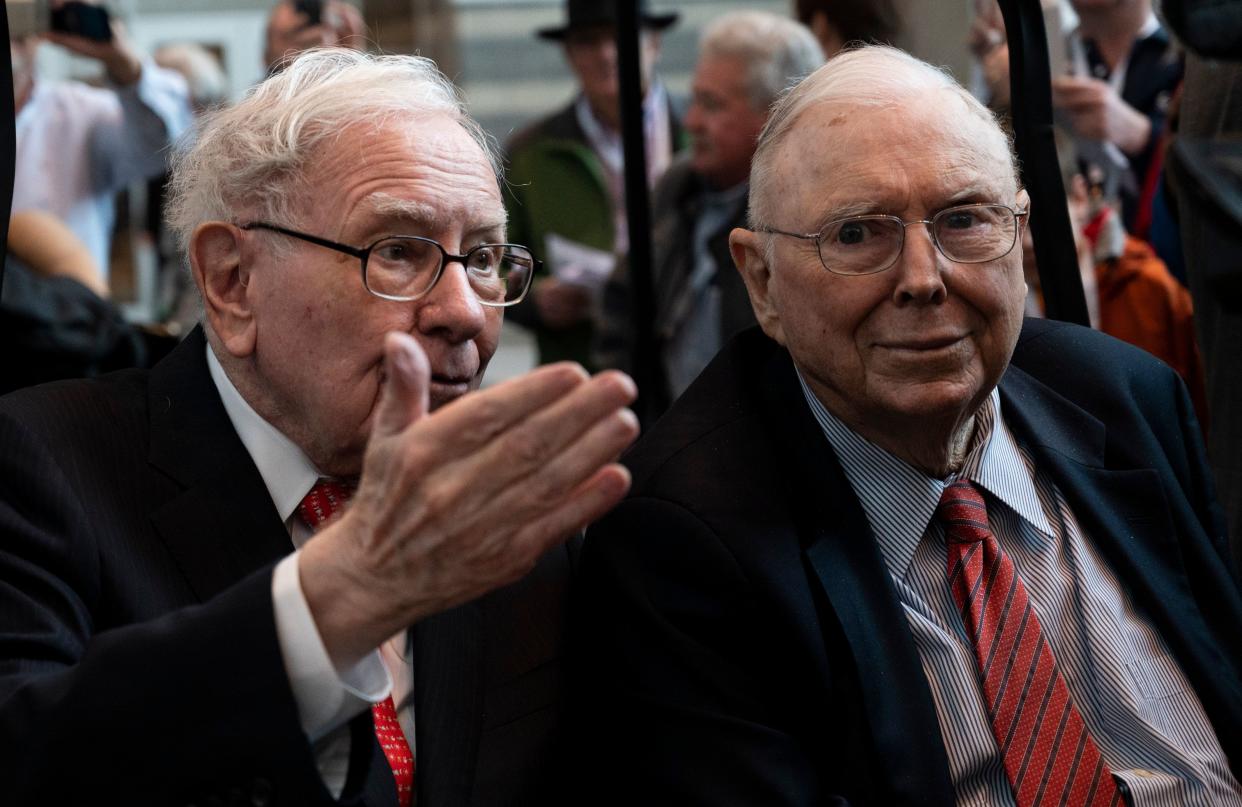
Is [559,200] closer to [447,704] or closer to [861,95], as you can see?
[861,95]

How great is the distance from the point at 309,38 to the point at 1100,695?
10.9 ft

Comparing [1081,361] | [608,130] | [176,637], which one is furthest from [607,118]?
[176,637]

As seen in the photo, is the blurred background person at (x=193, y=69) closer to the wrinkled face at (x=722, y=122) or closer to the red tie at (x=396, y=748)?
the wrinkled face at (x=722, y=122)

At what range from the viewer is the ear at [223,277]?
2070 millimetres

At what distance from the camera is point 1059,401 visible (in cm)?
235

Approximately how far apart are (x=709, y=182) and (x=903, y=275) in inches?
80.6

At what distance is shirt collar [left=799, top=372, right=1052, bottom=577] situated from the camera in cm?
211

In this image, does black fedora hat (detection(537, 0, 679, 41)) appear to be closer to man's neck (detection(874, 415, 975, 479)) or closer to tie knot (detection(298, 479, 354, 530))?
man's neck (detection(874, 415, 975, 479))

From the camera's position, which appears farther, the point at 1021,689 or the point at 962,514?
the point at 962,514

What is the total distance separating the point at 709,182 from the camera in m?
4.05

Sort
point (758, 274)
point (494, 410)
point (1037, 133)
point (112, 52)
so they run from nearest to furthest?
point (494, 410), point (758, 274), point (1037, 133), point (112, 52)

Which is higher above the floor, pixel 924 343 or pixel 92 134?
pixel 924 343

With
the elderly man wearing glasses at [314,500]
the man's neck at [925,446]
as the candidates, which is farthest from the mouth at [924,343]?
the elderly man wearing glasses at [314,500]

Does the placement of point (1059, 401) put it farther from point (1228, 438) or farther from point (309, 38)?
point (309, 38)
